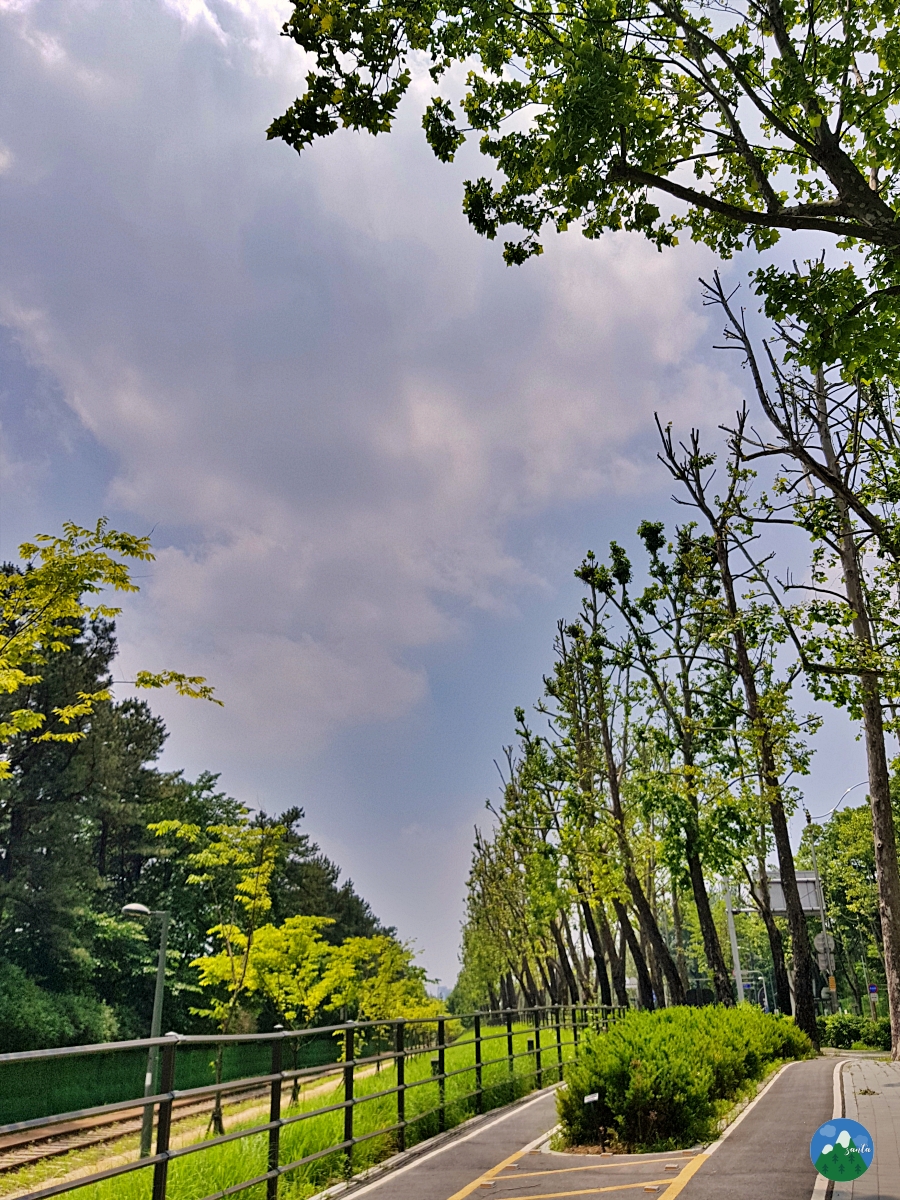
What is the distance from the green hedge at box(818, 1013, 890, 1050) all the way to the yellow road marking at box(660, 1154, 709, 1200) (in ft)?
84.5

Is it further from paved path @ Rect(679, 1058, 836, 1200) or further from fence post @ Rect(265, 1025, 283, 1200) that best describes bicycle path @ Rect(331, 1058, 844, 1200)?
fence post @ Rect(265, 1025, 283, 1200)

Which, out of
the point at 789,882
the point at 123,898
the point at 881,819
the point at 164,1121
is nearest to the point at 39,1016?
the point at 123,898

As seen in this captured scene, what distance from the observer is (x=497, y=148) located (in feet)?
26.8

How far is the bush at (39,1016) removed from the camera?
33969mm

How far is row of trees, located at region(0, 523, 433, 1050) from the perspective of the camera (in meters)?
27.8

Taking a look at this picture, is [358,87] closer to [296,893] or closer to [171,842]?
[171,842]

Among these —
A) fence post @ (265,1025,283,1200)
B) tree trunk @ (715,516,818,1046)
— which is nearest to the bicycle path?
fence post @ (265,1025,283,1200)

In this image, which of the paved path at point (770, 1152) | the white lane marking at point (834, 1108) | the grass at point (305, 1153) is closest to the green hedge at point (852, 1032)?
the white lane marking at point (834, 1108)

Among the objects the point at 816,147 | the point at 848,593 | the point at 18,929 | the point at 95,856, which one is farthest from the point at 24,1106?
the point at 816,147

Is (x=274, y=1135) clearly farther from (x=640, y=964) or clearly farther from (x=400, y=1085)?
(x=640, y=964)

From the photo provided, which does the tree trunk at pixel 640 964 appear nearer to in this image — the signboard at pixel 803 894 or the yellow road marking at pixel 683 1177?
the yellow road marking at pixel 683 1177

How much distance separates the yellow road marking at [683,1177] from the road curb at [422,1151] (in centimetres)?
230

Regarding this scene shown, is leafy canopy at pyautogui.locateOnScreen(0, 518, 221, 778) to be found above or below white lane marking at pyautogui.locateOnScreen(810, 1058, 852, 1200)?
above

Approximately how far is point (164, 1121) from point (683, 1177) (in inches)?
168
